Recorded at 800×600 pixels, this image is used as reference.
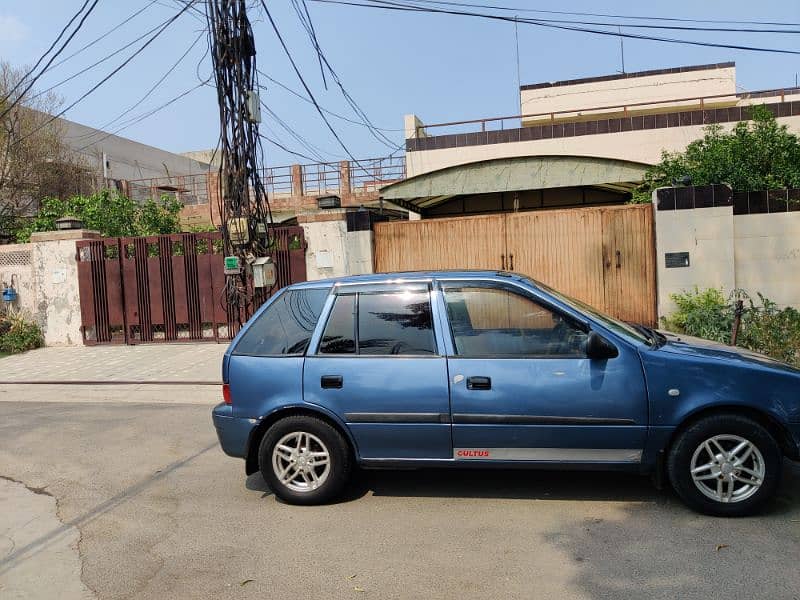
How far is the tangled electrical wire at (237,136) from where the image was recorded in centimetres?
916

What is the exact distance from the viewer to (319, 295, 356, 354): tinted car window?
4.73 meters

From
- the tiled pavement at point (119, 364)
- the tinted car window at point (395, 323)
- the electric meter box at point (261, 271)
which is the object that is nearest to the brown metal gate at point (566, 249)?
the electric meter box at point (261, 271)

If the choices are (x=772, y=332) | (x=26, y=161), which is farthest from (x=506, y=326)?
(x=26, y=161)

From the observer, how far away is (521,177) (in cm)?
1184

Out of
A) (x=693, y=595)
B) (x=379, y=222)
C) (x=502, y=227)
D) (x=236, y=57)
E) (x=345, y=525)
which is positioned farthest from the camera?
(x=379, y=222)

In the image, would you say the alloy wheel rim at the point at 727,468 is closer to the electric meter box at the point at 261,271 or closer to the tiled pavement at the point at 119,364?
the electric meter box at the point at 261,271

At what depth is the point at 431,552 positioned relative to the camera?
3.84 meters

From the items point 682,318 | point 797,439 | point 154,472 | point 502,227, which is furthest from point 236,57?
point 797,439

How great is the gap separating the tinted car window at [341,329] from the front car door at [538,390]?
2.36 ft

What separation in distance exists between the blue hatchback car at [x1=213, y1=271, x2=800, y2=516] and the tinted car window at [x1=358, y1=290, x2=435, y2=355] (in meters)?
0.01

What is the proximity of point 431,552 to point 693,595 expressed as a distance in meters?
1.43

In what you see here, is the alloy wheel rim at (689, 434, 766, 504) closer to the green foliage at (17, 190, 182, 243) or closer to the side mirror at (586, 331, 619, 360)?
the side mirror at (586, 331, 619, 360)

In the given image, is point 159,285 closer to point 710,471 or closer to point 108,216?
point 108,216

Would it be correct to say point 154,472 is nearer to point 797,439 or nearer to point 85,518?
point 85,518
